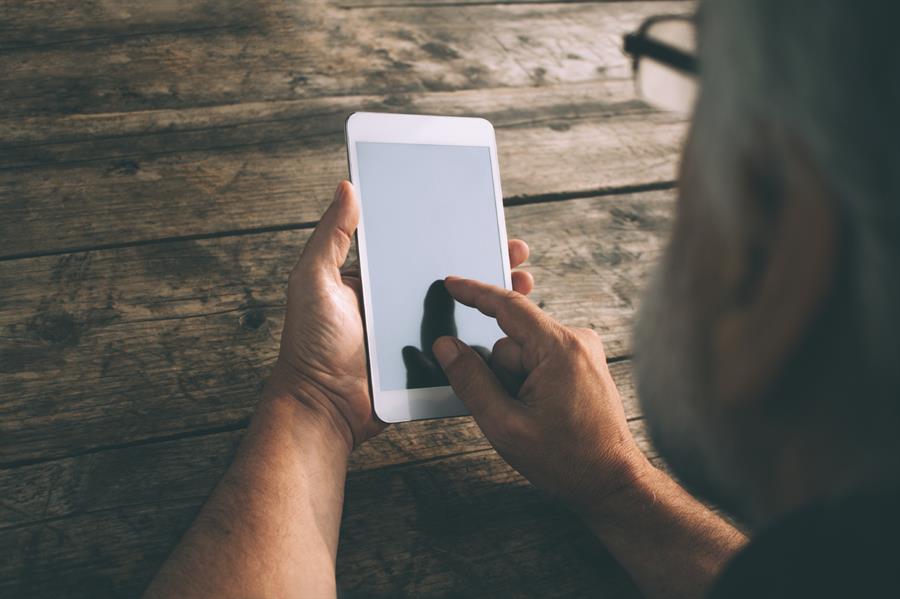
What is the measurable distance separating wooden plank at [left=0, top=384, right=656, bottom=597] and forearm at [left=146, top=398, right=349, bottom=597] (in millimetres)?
73

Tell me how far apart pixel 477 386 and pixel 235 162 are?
2.03ft

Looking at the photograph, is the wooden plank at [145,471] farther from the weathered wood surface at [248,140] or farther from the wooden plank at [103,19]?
the wooden plank at [103,19]

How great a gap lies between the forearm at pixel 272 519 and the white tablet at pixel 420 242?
0.35ft

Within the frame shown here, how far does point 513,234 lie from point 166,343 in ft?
1.92

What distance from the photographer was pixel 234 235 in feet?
3.71

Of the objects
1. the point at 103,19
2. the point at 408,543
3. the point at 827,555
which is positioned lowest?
the point at 408,543

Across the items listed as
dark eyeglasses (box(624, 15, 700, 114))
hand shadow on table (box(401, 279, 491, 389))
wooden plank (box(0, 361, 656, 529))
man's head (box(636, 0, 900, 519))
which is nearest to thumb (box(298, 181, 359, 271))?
hand shadow on table (box(401, 279, 491, 389))

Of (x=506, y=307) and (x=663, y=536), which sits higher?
(x=506, y=307)

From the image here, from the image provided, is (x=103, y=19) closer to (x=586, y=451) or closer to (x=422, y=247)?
(x=422, y=247)

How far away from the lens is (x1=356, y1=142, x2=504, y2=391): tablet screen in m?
0.96

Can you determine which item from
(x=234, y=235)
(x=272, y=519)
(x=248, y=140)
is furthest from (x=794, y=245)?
(x=248, y=140)

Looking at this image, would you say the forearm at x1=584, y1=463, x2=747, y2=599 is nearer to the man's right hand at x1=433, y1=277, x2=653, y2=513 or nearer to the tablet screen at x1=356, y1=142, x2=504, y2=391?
the man's right hand at x1=433, y1=277, x2=653, y2=513

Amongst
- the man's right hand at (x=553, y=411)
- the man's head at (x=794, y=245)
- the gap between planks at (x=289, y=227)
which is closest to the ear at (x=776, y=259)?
the man's head at (x=794, y=245)

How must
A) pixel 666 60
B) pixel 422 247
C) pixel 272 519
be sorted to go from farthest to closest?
pixel 422 247, pixel 272 519, pixel 666 60
